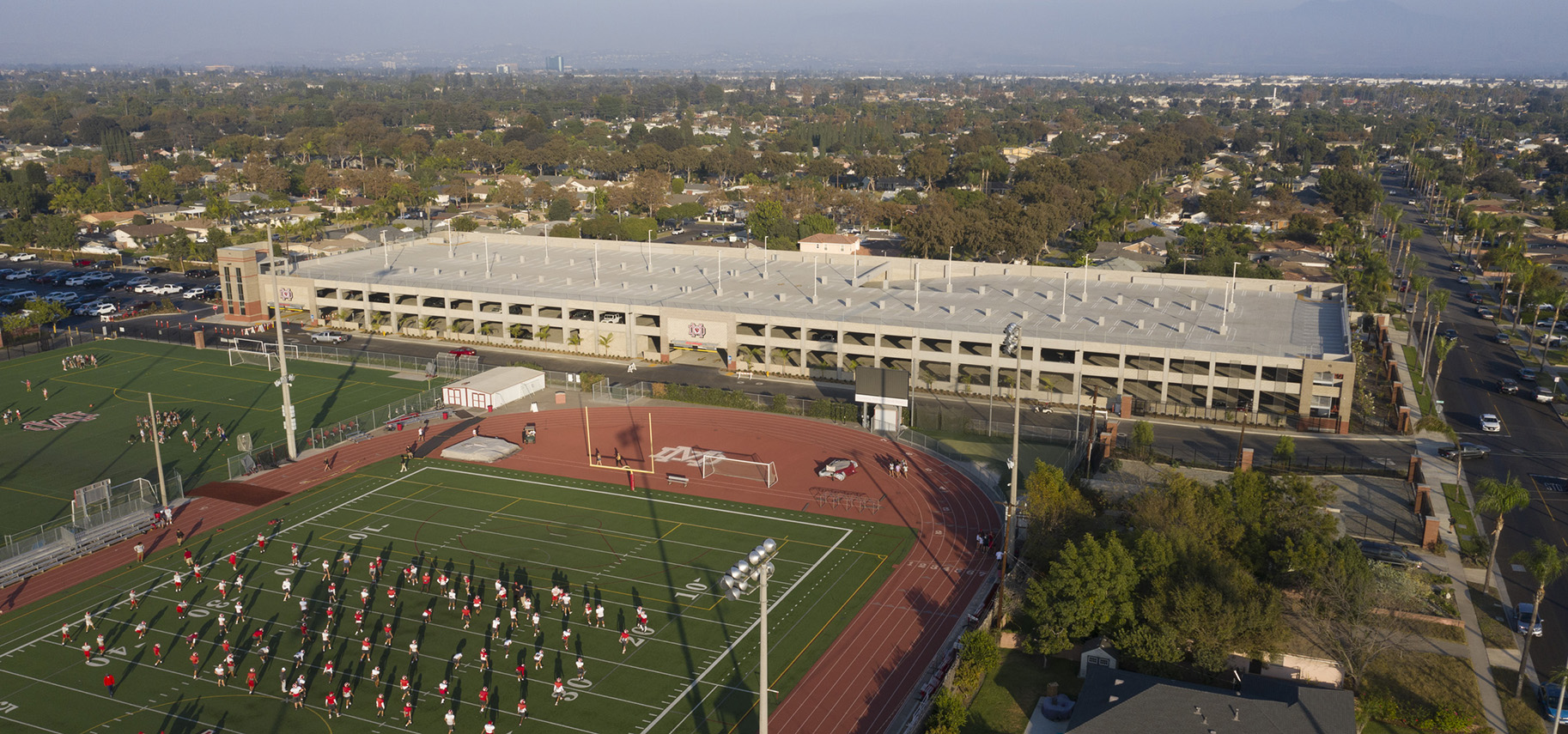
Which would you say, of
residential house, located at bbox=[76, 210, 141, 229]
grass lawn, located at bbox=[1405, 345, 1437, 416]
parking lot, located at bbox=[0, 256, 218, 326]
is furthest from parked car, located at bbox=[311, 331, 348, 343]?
grass lawn, located at bbox=[1405, 345, 1437, 416]

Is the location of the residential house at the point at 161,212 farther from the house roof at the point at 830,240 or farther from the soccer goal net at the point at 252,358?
the house roof at the point at 830,240

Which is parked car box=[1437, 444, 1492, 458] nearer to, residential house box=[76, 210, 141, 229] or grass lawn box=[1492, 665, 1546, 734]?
grass lawn box=[1492, 665, 1546, 734]

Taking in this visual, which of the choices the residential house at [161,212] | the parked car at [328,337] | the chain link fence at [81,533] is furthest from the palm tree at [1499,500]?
the residential house at [161,212]

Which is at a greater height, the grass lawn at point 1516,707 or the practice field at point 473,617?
the practice field at point 473,617

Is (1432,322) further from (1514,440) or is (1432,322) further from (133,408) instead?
(133,408)

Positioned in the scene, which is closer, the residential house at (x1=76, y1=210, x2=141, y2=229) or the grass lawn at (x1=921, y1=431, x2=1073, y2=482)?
the grass lawn at (x1=921, y1=431, x2=1073, y2=482)

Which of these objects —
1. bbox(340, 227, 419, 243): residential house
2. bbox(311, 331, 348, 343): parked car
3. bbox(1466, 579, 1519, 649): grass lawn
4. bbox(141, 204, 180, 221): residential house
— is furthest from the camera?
bbox(141, 204, 180, 221): residential house

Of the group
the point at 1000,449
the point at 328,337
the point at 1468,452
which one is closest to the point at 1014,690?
the point at 1000,449
